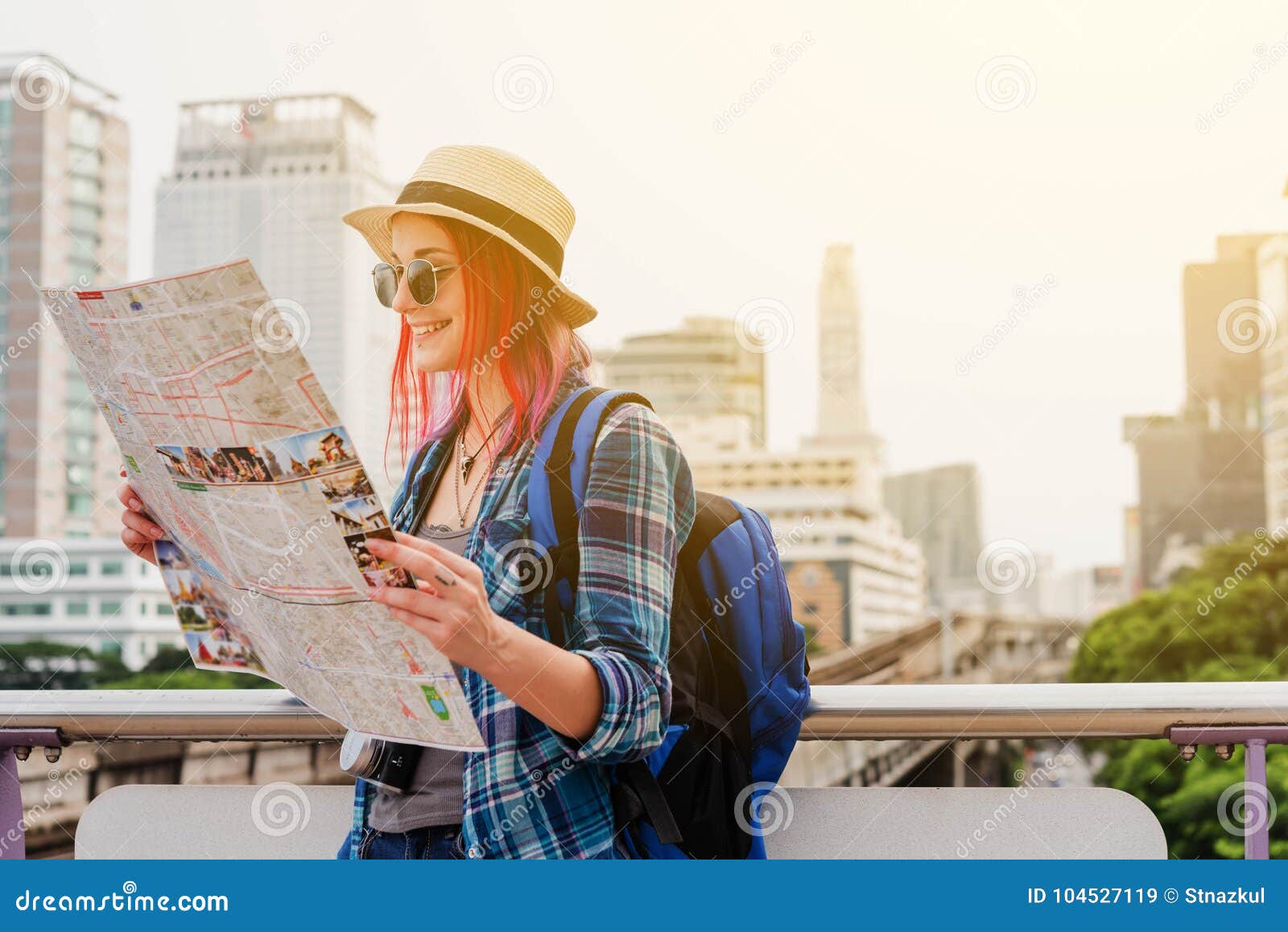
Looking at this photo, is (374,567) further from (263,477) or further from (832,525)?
(832,525)

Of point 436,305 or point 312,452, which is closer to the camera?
point 312,452

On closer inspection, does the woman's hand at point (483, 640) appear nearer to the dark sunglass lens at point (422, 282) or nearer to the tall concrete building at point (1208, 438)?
the dark sunglass lens at point (422, 282)

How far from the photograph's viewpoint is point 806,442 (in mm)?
102750

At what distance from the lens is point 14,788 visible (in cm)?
220

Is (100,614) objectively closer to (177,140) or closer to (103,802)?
(177,140)

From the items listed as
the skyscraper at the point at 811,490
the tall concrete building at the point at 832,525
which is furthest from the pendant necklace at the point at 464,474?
the skyscraper at the point at 811,490

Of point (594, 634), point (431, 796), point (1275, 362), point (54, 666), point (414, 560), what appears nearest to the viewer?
point (414, 560)

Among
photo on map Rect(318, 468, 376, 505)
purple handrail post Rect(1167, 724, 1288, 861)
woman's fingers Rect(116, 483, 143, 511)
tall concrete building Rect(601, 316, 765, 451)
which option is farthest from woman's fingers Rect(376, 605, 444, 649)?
tall concrete building Rect(601, 316, 765, 451)

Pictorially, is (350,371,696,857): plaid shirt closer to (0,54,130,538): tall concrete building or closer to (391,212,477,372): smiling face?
(391,212,477,372): smiling face

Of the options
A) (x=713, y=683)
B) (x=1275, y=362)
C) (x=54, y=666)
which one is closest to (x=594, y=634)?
(x=713, y=683)

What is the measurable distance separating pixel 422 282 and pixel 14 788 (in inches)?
52.2

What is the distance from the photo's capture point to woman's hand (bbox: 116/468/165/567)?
5.15 feet

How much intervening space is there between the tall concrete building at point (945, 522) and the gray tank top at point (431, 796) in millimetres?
123453

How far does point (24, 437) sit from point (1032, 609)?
10461 centimetres
